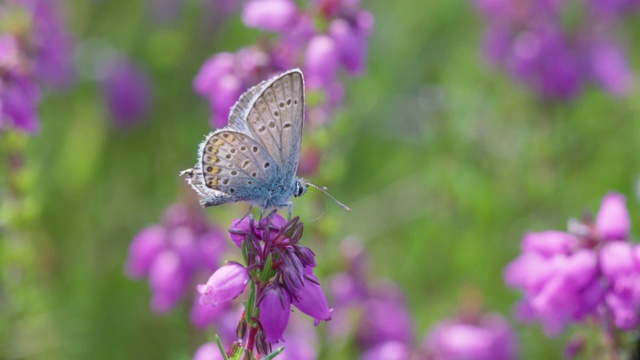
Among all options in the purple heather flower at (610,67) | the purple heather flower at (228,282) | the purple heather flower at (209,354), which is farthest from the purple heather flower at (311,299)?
the purple heather flower at (610,67)

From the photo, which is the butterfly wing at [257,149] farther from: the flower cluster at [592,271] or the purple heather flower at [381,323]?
the purple heather flower at [381,323]

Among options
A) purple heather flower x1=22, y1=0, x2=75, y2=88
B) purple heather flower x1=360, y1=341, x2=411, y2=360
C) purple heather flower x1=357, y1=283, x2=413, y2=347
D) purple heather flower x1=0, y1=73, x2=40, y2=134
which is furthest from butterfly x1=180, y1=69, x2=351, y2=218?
purple heather flower x1=22, y1=0, x2=75, y2=88

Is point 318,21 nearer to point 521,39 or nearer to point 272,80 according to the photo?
point 272,80

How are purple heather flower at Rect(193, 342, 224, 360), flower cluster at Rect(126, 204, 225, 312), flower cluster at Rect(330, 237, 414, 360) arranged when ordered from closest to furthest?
purple heather flower at Rect(193, 342, 224, 360)
flower cluster at Rect(126, 204, 225, 312)
flower cluster at Rect(330, 237, 414, 360)

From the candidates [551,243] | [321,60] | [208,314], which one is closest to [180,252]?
[208,314]

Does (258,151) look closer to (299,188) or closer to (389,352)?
(299,188)

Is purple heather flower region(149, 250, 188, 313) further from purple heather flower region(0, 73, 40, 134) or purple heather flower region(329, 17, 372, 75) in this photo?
purple heather flower region(329, 17, 372, 75)
